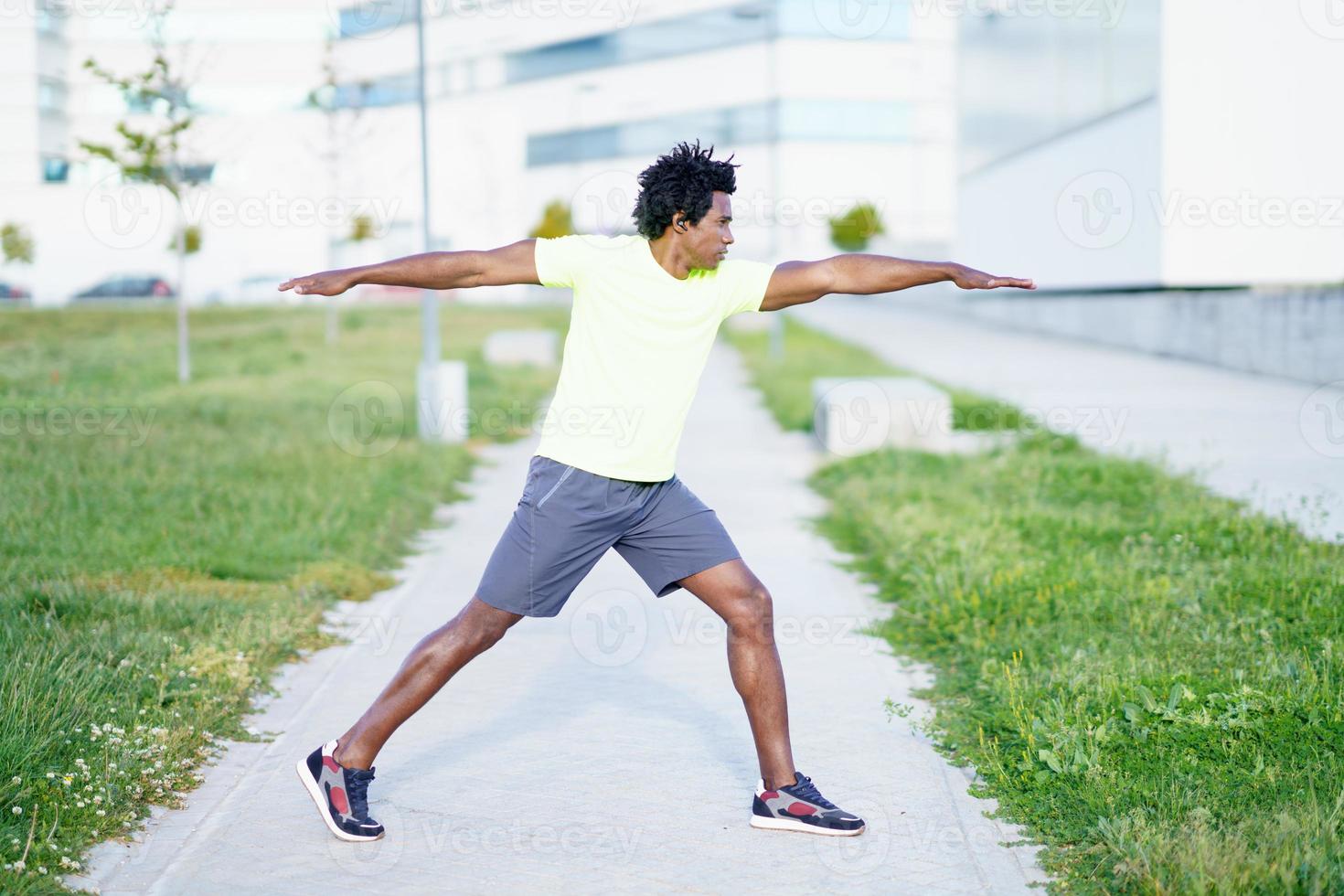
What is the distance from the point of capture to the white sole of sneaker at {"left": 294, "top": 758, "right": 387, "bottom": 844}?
14.1 feet

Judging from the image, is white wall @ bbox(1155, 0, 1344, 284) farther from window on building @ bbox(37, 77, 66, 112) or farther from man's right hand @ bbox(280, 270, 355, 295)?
window on building @ bbox(37, 77, 66, 112)

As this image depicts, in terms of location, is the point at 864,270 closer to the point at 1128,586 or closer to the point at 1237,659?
the point at 1237,659

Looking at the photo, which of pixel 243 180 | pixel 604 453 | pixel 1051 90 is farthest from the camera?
pixel 243 180

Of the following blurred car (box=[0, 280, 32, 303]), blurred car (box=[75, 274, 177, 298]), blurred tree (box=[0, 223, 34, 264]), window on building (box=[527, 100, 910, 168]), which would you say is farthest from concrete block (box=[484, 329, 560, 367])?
blurred car (box=[0, 280, 32, 303])

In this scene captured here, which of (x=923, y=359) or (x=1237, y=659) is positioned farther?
(x=923, y=359)

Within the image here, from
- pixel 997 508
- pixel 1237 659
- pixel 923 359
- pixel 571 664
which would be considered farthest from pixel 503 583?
pixel 923 359

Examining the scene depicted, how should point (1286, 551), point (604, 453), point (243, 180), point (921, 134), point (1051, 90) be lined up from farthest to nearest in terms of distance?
point (921, 134) → point (243, 180) → point (1051, 90) → point (1286, 551) → point (604, 453)

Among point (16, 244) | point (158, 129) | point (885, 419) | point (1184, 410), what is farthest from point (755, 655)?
point (16, 244)

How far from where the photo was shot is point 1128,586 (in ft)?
23.1

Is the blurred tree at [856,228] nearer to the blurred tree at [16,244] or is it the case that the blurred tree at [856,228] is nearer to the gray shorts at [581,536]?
the blurred tree at [16,244]

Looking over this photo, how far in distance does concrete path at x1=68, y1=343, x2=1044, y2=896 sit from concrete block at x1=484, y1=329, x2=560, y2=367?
17.5 m

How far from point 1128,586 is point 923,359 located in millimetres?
19219

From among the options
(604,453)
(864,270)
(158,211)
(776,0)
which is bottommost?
(604,453)

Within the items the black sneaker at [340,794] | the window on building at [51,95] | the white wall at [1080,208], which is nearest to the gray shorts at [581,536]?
the black sneaker at [340,794]
